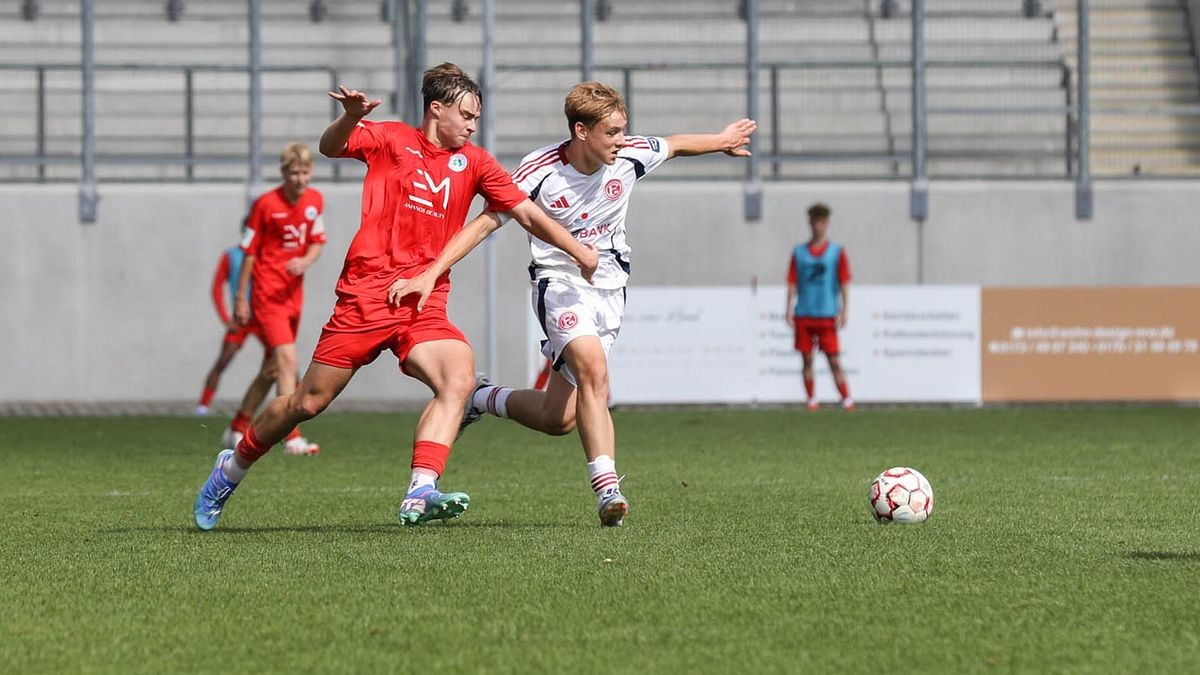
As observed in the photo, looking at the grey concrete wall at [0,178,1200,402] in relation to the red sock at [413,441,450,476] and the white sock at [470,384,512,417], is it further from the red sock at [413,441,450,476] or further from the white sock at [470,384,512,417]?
the red sock at [413,441,450,476]

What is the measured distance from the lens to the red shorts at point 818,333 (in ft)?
59.4

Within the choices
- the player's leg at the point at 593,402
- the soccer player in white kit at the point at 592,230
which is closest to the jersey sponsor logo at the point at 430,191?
the soccer player in white kit at the point at 592,230

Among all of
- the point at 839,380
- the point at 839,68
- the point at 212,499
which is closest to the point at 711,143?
the point at 212,499

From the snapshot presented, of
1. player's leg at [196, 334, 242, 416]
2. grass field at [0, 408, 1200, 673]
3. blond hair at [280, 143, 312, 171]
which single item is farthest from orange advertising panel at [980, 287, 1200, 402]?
blond hair at [280, 143, 312, 171]

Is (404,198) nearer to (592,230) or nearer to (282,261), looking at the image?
(592,230)

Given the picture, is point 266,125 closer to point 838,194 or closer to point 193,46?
point 193,46

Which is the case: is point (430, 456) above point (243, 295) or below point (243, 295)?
below

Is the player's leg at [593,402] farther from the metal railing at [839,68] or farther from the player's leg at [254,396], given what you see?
the metal railing at [839,68]

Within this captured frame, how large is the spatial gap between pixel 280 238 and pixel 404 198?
204 inches

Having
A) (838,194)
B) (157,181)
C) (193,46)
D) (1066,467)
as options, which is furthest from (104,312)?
(1066,467)

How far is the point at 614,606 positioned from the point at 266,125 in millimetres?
17078

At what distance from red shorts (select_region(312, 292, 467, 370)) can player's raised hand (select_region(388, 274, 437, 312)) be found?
10 centimetres

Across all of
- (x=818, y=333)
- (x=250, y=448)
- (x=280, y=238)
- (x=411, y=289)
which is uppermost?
(x=280, y=238)

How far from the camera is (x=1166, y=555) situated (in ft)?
22.2
